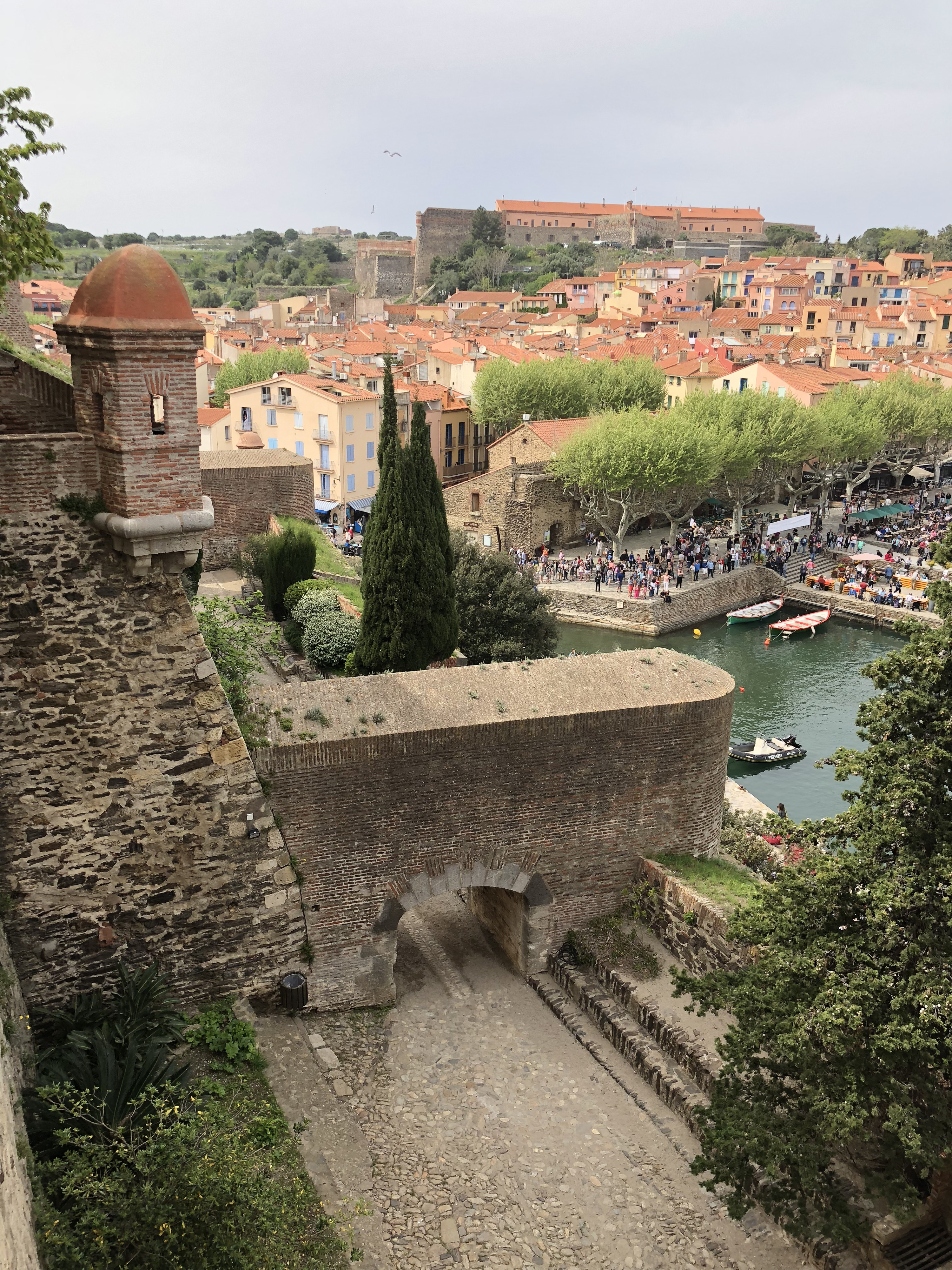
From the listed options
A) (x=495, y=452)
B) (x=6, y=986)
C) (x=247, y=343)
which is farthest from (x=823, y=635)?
(x=247, y=343)

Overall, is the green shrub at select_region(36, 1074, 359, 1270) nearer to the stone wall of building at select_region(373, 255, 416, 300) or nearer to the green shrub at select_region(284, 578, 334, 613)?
the green shrub at select_region(284, 578, 334, 613)

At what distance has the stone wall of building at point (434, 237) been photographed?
133 m

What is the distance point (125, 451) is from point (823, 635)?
1373 inches

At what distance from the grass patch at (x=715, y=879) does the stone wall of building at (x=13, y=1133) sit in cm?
766

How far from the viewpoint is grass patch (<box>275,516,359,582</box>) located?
1056 inches

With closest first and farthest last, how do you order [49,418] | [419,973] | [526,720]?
[49,418]
[526,720]
[419,973]

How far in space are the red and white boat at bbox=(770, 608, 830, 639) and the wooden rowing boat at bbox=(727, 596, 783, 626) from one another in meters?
0.78

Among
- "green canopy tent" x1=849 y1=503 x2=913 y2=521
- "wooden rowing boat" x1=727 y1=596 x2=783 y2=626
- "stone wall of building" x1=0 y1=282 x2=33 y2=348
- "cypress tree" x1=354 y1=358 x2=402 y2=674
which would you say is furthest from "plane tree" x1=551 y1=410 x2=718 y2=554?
"stone wall of building" x1=0 y1=282 x2=33 y2=348

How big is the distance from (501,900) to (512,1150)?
386 cm

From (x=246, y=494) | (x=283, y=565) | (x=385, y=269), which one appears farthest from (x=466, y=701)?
(x=385, y=269)

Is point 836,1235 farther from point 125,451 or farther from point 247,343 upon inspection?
point 247,343

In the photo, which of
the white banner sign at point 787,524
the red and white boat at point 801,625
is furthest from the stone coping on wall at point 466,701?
the white banner sign at point 787,524

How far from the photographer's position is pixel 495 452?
47094 mm

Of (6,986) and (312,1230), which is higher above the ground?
(6,986)
